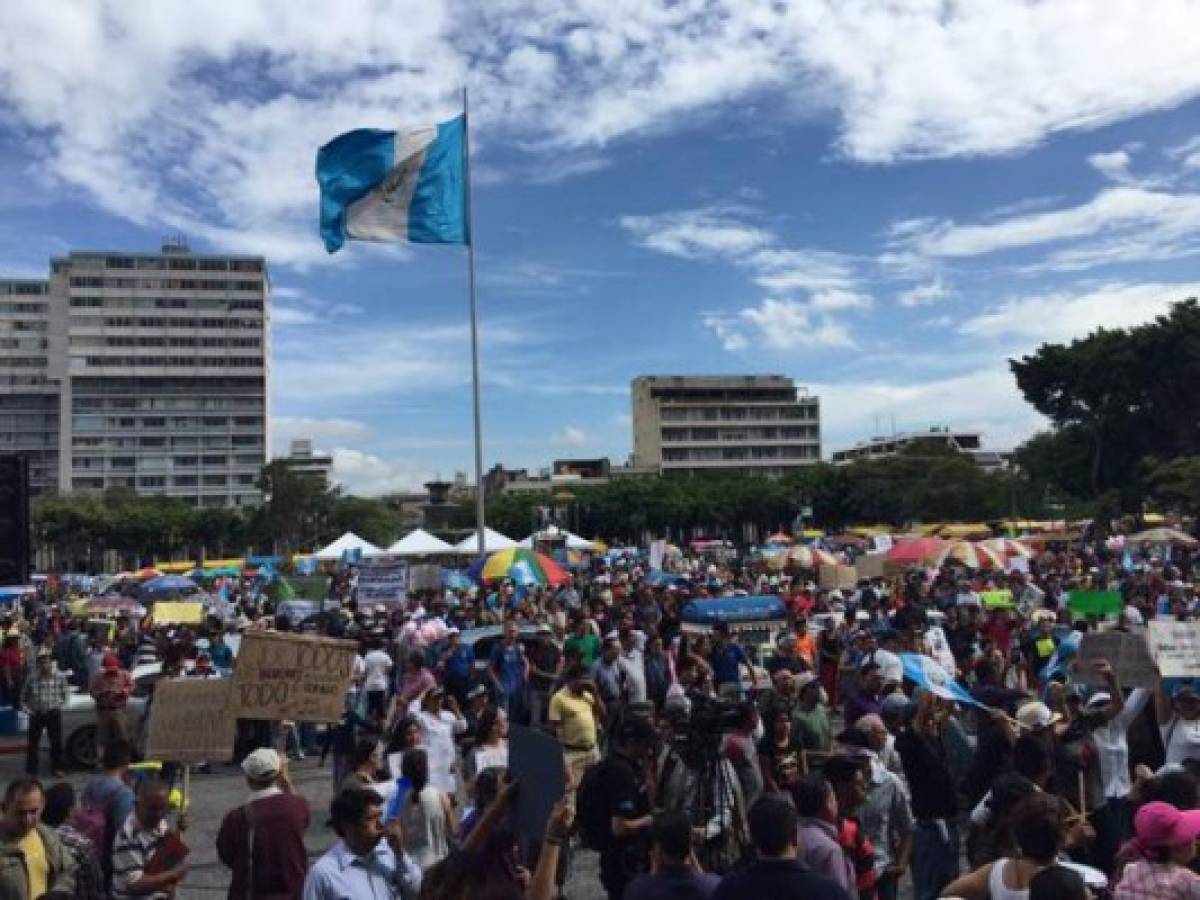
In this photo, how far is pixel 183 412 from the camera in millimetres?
127188

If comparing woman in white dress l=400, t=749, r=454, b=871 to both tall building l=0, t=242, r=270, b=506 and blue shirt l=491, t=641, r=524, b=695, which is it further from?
tall building l=0, t=242, r=270, b=506

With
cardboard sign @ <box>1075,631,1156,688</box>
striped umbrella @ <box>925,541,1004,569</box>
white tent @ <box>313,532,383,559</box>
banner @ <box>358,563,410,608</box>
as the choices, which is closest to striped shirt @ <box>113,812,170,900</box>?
cardboard sign @ <box>1075,631,1156,688</box>

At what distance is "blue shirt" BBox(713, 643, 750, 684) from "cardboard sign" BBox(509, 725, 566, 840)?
26.4 ft

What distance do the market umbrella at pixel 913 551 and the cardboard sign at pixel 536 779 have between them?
2373cm

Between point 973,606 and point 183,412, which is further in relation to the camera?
point 183,412

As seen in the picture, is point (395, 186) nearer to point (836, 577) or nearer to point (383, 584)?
point (383, 584)

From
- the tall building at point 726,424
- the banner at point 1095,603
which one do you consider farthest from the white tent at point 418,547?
the tall building at point 726,424

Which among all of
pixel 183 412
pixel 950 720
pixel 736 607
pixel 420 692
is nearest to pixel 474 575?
pixel 736 607

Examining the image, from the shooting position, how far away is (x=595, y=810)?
5.79m

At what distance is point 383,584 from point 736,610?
321 inches

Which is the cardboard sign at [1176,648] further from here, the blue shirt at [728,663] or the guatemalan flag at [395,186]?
the guatemalan flag at [395,186]

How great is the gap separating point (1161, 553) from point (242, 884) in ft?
112

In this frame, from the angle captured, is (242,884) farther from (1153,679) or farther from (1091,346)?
(1091,346)

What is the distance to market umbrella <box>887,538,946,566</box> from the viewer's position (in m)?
27.0
